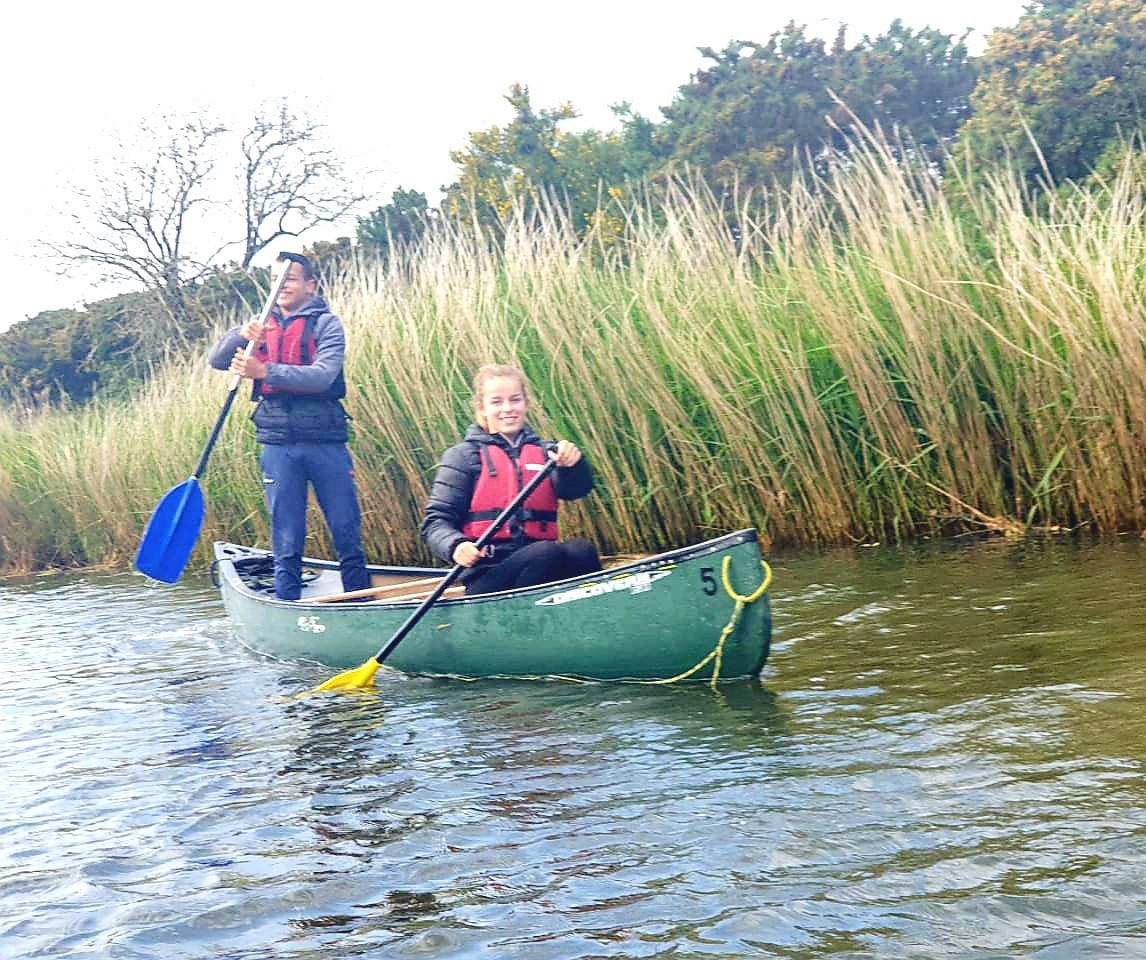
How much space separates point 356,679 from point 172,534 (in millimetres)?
2743

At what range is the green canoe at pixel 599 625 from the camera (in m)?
5.48

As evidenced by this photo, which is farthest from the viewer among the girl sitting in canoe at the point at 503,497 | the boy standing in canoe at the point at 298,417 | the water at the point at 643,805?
the boy standing in canoe at the point at 298,417

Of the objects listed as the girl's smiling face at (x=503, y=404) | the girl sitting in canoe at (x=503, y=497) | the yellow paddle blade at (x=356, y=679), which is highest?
the girl's smiling face at (x=503, y=404)

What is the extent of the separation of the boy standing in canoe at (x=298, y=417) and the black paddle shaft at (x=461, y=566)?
4.53 feet

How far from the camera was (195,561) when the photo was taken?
504 inches

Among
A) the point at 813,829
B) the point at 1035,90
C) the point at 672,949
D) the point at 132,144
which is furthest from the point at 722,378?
the point at 132,144

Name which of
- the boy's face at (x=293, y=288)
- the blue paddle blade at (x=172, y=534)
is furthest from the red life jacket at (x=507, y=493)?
the blue paddle blade at (x=172, y=534)

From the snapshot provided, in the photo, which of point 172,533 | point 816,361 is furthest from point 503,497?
point 172,533

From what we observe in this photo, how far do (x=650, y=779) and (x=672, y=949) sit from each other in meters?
1.34

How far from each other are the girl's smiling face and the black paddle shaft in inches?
7.4

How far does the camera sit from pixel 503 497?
638 cm

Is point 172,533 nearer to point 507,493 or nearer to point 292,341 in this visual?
point 292,341

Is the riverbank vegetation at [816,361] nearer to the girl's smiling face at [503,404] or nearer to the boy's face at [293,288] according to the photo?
the boy's face at [293,288]

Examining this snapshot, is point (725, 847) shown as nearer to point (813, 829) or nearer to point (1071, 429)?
point (813, 829)
